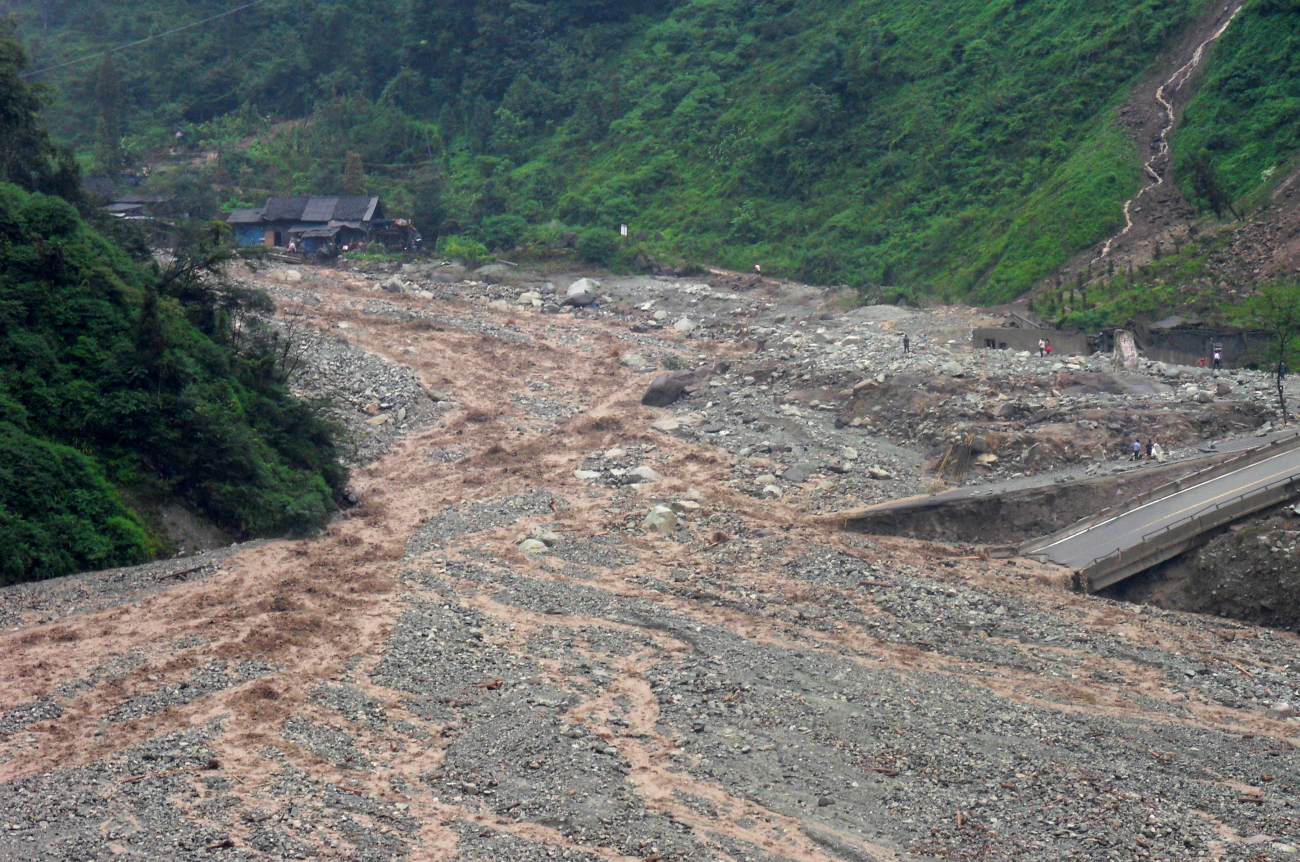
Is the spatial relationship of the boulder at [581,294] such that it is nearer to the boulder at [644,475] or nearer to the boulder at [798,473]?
the boulder at [644,475]

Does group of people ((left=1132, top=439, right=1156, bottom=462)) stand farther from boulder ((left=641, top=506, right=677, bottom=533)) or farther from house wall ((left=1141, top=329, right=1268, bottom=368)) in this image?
boulder ((left=641, top=506, right=677, bottom=533))

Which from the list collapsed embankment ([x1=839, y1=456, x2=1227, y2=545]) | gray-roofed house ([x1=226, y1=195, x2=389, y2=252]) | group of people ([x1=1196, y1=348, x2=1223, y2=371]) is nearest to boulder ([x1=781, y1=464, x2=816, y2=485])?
collapsed embankment ([x1=839, y1=456, x2=1227, y2=545])

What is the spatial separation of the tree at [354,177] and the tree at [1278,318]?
44.8 meters

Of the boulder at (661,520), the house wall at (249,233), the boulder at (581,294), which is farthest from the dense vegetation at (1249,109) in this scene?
the house wall at (249,233)

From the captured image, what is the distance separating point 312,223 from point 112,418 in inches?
1513

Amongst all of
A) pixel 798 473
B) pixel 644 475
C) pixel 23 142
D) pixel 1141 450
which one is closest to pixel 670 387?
pixel 644 475

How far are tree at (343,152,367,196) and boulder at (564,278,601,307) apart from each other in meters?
19.1

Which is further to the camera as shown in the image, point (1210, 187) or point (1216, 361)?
point (1210, 187)

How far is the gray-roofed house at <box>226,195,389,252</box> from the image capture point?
57.3m

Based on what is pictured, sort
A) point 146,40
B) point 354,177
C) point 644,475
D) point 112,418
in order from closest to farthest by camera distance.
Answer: point 112,418
point 644,475
point 354,177
point 146,40

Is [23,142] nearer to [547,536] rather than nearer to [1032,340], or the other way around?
[547,536]

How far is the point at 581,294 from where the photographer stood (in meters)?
48.7

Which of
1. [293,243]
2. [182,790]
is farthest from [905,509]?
[293,243]

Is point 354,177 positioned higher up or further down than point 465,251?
higher up
